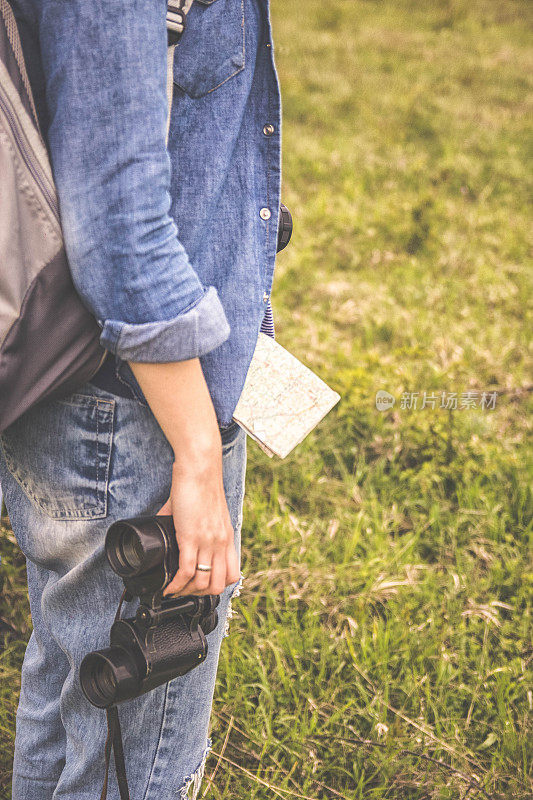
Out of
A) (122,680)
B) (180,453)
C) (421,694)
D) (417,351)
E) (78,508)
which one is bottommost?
(421,694)

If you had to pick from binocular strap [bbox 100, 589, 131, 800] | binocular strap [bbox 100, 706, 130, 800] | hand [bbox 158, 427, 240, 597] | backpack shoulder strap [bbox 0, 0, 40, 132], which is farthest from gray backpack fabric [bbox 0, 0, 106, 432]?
binocular strap [bbox 100, 706, 130, 800]

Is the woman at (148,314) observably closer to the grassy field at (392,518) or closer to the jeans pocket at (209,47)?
the jeans pocket at (209,47)

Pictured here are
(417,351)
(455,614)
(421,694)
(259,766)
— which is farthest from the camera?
(417,351)

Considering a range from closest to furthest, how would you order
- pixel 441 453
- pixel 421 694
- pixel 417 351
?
pixel 421 694 < pixel 441 453 < pixel 417 351

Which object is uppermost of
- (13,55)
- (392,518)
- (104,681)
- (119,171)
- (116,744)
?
(13,55)

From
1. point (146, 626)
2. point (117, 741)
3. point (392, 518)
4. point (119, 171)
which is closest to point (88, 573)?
point (146, 626)

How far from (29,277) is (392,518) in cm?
195

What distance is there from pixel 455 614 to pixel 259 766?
0.80 m

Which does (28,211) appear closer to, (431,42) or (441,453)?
(441,453)

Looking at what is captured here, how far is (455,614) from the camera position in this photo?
7.34ft

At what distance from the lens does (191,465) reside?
0.94 m

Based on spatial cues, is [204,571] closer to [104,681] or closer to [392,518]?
[104,681]

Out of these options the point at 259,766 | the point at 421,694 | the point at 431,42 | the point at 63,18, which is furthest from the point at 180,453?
the point at 431,42

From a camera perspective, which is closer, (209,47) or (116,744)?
(209,47)
